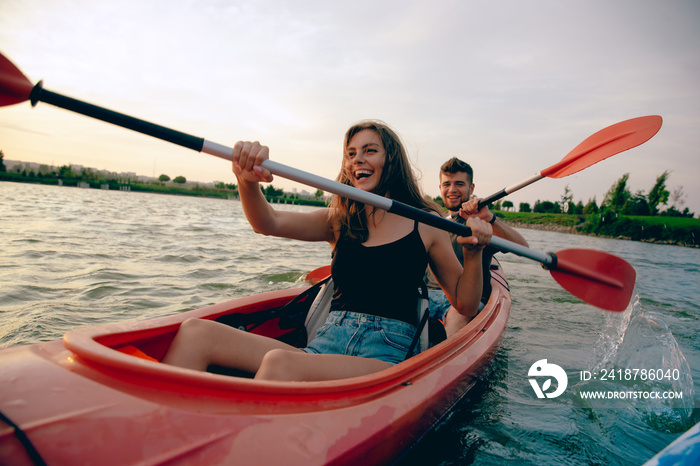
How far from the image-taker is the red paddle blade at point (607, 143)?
3107 mm

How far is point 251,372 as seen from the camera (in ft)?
5.77

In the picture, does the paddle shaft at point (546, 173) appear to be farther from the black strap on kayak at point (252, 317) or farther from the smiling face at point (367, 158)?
the black strap on kayak at point (252, 317)

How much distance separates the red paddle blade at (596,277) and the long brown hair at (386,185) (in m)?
1.10

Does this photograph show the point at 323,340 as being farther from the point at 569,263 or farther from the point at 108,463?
the point at 569,263

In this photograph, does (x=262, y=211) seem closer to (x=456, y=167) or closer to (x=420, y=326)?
(x=420, y=326)

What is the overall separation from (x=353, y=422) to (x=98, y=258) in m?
5.69

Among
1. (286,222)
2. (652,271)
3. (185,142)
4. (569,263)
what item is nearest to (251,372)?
(286,222)

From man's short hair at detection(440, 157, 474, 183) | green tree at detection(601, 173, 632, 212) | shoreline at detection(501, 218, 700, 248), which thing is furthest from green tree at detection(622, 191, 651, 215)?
man's short hair at detection(440, 157, 474, 183)

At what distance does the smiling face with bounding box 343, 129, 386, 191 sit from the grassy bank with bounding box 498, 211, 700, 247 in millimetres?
29892

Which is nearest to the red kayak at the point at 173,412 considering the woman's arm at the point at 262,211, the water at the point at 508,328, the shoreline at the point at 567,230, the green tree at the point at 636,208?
the water at the point at 508,328

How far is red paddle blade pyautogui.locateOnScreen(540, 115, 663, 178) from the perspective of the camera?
3.11 meters

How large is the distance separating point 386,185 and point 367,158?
7.4 inches

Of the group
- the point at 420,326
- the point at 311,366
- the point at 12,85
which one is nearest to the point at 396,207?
the point at 420,326

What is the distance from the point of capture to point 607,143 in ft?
10.7
